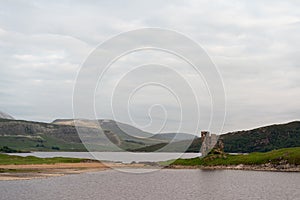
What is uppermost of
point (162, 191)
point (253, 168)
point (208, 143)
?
point (208, 143)

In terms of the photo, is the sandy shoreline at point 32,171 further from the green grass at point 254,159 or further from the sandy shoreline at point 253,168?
the green grass at point 254,159

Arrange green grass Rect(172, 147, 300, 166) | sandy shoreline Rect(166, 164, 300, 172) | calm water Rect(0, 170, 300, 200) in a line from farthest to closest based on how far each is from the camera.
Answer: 1. green grass Rect(172, 147, 300, 166)
2. sandy shoreline Rect(166, 164, 300, 172)
3. calm water Rect(0, 170, 300, 200)

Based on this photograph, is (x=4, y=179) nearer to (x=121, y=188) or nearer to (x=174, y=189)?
(x=121, y=188)

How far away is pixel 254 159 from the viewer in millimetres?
154625

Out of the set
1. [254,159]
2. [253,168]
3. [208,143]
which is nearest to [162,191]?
[253,168]

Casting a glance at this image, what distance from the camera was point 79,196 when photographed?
252 ft

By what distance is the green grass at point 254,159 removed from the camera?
142750mm

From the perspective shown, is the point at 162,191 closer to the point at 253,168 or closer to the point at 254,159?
the point at 253,168

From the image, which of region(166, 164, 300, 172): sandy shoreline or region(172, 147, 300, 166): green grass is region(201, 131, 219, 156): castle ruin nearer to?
region(172, 147, 300, 166): green grass

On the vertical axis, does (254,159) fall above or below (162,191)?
above

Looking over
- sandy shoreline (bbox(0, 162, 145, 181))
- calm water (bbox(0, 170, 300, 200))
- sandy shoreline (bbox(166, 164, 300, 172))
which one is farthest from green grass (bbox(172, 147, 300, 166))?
sandy shoreline (bbox(0, 162, 145, 181))

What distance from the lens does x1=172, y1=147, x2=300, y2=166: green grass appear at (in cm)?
14275

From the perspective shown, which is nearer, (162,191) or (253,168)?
(162,191)

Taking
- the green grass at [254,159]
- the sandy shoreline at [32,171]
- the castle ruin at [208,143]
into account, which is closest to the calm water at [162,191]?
the sandy shoreline at [32,171]
